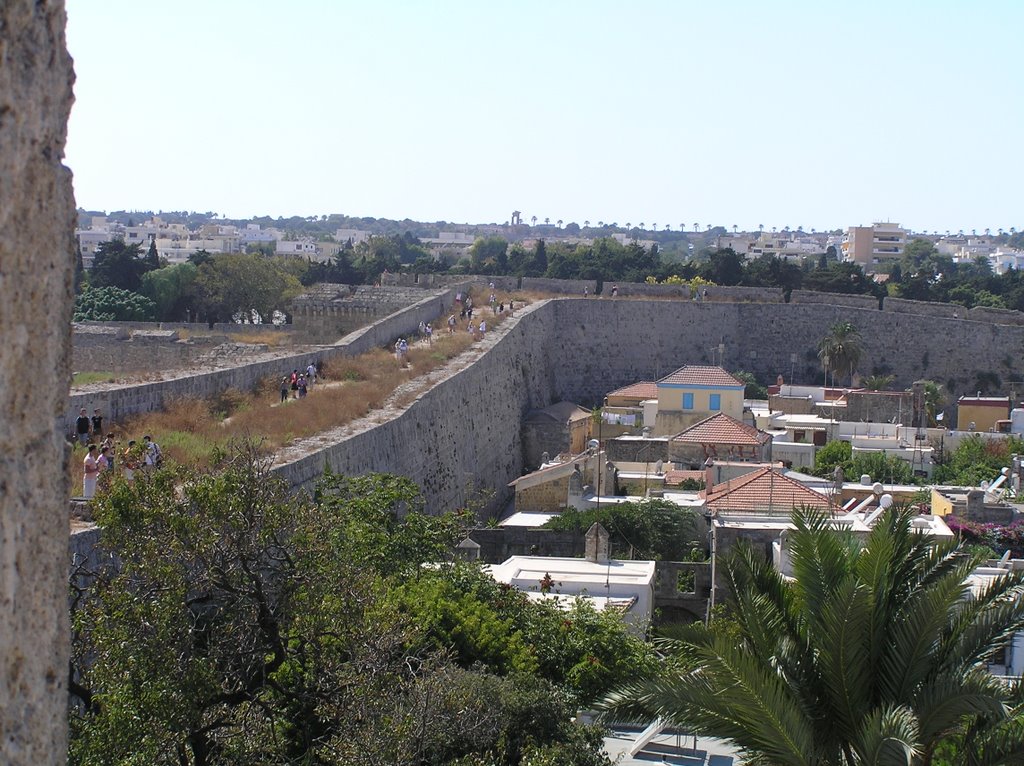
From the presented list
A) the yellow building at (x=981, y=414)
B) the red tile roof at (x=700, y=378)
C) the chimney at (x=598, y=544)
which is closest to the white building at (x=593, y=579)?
the chimney at (x=598, y=544)

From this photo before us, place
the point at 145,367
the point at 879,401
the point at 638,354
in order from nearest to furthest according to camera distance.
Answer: the point at 145,367
the point at 879,401
the point at 638,354

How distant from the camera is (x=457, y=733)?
7562mm

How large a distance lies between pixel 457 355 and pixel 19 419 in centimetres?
2307

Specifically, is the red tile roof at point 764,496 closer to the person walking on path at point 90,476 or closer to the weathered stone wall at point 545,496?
the weathered stone wall at point 545,496

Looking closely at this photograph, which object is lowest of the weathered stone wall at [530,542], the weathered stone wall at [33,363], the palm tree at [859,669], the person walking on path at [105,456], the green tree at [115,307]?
the weathered stone wall at [530,542]

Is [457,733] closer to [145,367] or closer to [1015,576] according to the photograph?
[1015,576]

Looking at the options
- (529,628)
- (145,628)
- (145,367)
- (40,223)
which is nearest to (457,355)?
(145,367)

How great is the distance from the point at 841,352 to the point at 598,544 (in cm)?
2393

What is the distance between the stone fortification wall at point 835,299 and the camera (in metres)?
40.5

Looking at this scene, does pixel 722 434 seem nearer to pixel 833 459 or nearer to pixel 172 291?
pixel 833 459

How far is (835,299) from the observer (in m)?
41.0

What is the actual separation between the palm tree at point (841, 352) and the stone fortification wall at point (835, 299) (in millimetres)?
2294

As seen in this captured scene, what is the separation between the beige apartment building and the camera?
348ft

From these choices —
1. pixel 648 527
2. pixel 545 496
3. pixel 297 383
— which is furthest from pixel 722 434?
pixel 297 383
